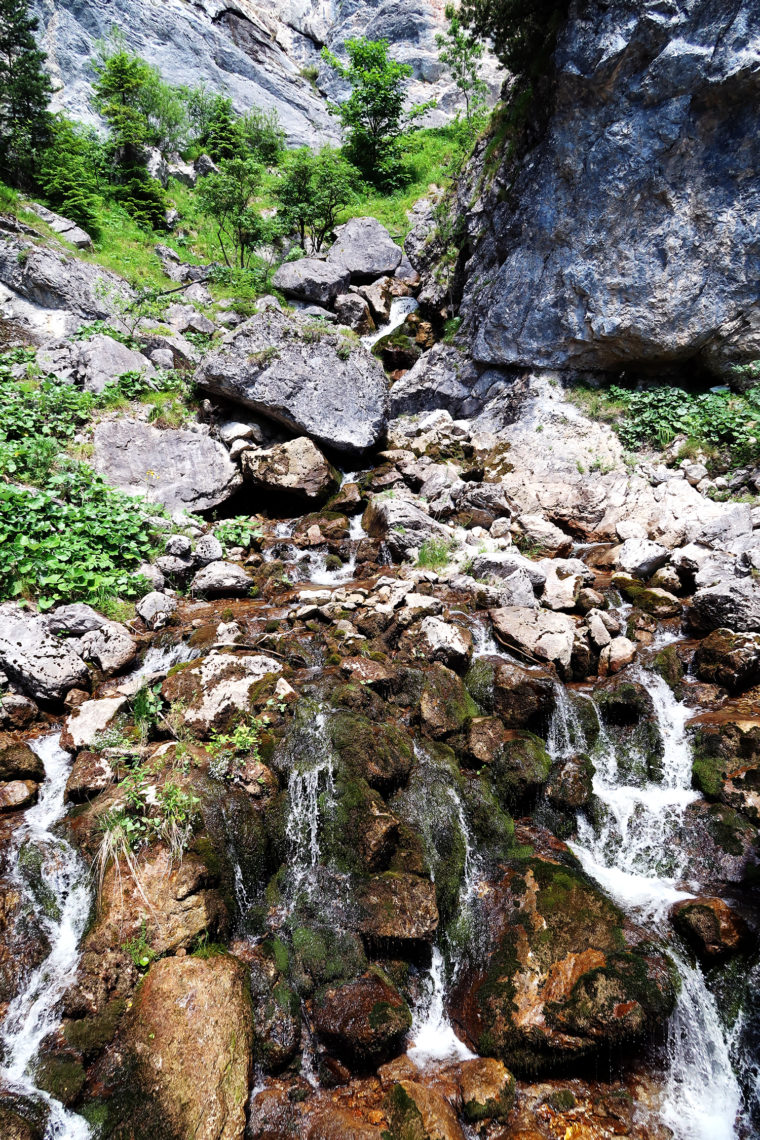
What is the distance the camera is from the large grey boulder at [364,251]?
19.5 meters

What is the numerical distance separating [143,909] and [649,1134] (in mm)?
3943

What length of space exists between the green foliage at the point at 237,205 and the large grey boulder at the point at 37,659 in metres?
16.7

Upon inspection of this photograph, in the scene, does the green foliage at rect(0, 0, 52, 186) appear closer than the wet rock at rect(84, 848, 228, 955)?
No

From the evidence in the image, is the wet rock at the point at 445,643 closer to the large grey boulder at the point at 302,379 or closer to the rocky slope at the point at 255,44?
the large grey boulder at the point at 302,379

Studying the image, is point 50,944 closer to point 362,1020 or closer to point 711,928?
point 362,1020

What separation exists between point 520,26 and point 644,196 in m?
5.47

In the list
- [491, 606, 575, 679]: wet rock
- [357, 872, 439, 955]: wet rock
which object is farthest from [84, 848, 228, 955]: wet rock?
[491, 606, 575, 679]: wet rock

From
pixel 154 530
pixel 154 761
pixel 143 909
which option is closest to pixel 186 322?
pixel 154 530

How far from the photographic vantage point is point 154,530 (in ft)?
31.2

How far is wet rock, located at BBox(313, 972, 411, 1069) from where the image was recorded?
3.99 metres

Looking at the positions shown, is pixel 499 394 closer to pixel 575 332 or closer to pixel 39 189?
pixel 575 332

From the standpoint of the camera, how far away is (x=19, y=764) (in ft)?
17.4

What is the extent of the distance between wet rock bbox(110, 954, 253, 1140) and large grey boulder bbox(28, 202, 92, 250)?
1861cm

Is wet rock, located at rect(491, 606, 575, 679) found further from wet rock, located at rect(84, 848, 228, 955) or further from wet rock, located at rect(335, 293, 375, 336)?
wet rock, located at rect(335, 293, 375, 336)
